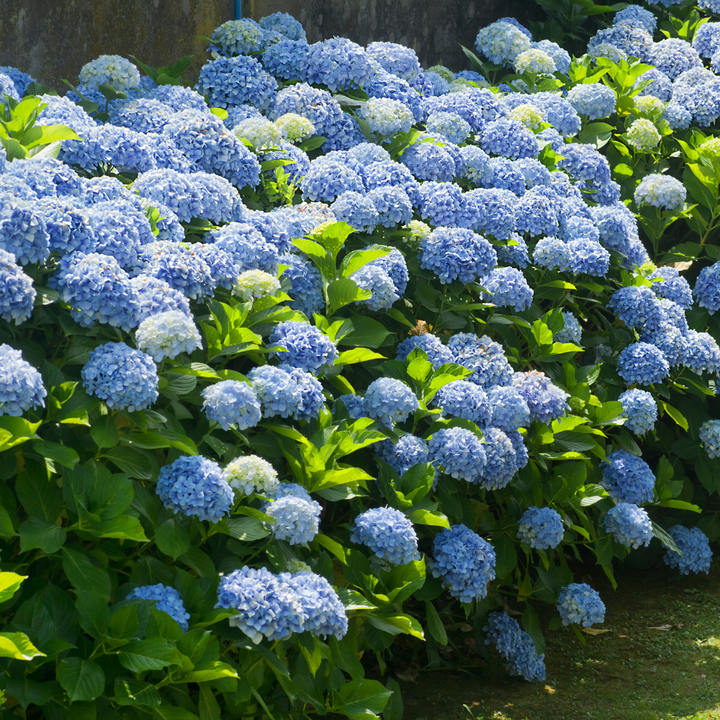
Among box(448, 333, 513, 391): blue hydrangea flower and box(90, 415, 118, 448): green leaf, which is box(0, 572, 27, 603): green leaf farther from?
box(448, 333, 513, 391): blue hydrangea flower

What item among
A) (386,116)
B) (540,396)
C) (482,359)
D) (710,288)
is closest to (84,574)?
(482,359)

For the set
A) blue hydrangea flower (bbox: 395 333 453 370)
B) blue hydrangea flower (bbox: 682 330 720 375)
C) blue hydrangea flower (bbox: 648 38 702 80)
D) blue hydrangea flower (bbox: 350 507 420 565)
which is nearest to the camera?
blue hydrangea flower (bbox: 350 507 420 565)

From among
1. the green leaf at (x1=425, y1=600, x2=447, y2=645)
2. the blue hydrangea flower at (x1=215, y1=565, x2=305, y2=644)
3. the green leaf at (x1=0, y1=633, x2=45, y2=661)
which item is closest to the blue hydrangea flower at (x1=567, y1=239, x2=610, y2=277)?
the green leaf at (x1=425, y1=600, x2=447, y2=645)

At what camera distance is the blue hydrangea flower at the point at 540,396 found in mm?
3133

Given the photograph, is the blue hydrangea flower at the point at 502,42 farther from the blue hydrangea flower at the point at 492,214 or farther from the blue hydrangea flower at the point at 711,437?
the blue hydrangea flower at the point at 711,437

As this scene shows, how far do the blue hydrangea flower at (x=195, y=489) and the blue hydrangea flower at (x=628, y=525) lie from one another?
1846mm

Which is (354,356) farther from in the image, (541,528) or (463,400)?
(541,528)

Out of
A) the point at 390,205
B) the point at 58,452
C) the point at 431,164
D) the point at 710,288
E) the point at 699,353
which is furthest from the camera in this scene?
the point at 710,288

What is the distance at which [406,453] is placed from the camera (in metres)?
2.72

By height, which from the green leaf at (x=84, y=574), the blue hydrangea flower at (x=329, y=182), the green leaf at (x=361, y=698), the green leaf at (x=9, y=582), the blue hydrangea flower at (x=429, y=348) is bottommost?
the green leaf at (x=361, y=698)

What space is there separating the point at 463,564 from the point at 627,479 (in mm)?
1055

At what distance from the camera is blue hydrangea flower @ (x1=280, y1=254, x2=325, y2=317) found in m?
2.84

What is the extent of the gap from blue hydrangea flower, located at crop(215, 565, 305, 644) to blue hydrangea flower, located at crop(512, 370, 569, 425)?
136 centimetres

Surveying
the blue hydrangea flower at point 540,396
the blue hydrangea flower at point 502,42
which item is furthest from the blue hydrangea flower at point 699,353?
the blue hydrangea flower at point 502,42
